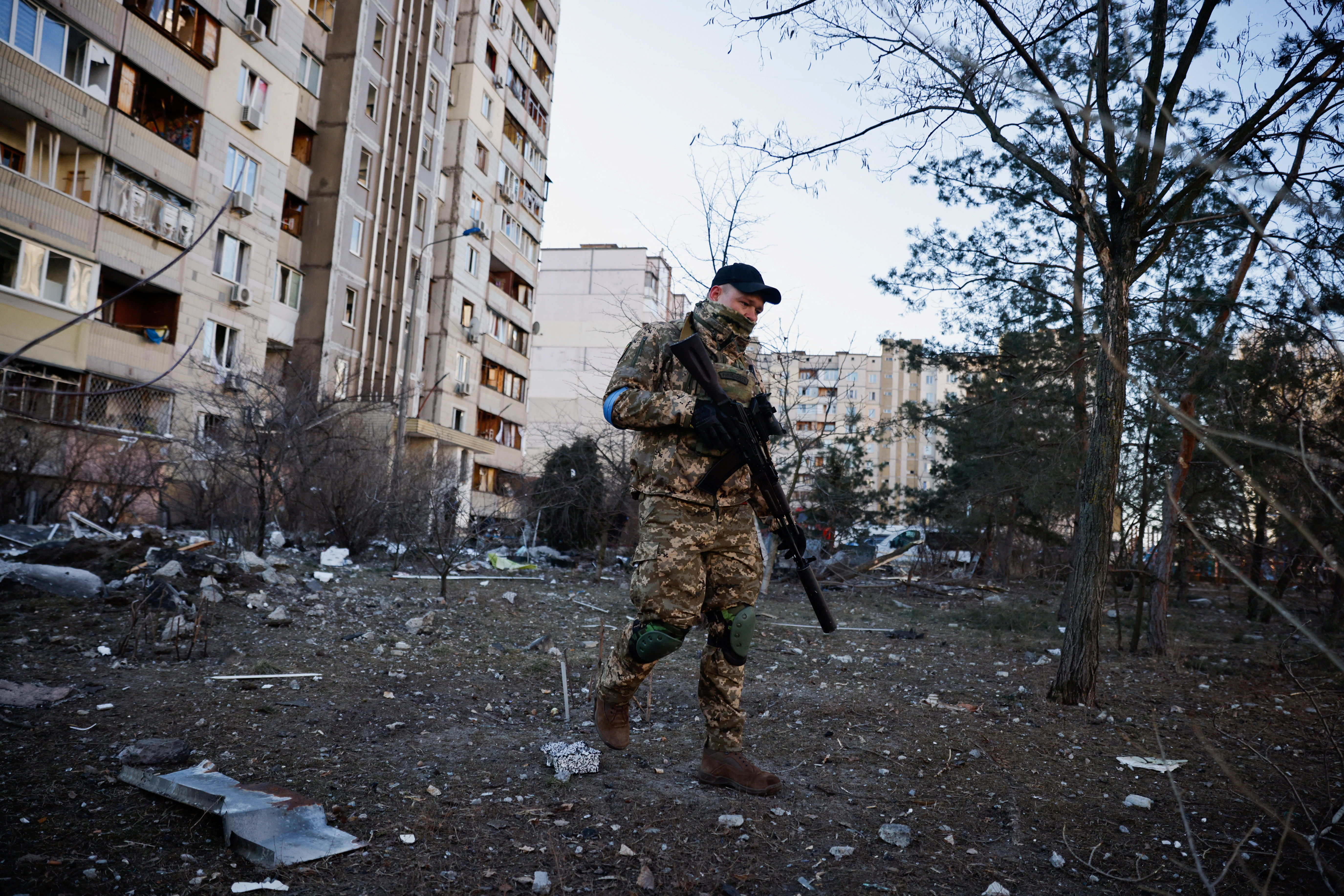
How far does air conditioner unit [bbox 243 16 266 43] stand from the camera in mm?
16547

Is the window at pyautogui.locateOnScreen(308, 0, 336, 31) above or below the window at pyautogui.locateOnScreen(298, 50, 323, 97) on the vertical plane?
above

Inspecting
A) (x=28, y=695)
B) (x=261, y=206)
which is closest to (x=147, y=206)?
(x=261, y=206)

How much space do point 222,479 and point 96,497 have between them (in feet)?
4.93

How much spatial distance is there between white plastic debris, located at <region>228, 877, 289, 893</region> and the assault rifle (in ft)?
6.00

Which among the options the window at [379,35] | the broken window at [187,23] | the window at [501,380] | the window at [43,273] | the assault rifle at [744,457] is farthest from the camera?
the window at [501,380]

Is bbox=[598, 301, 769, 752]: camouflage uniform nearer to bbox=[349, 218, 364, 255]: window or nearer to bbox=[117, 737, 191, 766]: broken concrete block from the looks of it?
bbox=[117, 737, 191, 766]: broken concrete block

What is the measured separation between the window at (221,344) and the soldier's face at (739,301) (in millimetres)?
14828

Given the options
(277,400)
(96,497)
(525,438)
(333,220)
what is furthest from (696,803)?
(525,438)

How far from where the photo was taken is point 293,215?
66.5 ft

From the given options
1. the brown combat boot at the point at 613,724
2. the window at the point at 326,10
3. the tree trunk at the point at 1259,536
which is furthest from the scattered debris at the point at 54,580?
the window at the point at 326,10

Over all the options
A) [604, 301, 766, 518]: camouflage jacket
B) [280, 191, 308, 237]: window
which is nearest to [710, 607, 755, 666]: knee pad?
[604, 301, 766, 518]: camouflage jacket

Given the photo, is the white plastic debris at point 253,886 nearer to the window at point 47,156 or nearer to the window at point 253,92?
the window at point 47,156

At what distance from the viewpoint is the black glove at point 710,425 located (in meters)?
3.11

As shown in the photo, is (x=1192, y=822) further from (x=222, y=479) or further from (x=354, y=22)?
(x=354, y=22)
